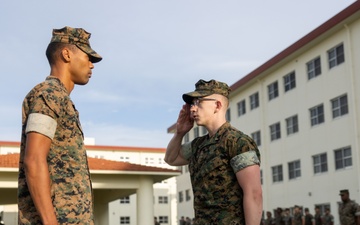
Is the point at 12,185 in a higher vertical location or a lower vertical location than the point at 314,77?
lower

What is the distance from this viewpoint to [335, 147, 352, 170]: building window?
93.6ft

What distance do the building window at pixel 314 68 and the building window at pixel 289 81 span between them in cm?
180

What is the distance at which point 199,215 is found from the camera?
174 inches

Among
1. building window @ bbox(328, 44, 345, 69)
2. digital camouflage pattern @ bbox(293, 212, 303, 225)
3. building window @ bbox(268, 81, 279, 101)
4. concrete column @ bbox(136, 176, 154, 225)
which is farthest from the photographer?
building window @ bbox(268, 81, 279, 101)

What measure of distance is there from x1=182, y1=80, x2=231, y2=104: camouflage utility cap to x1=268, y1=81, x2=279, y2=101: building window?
32946 millimetres

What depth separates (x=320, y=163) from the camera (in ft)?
103

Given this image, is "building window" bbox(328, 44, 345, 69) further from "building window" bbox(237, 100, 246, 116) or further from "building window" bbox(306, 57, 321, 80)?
"building window" bbox(237, 100, 246, 116)

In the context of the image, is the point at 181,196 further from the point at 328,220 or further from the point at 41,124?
the point at 41,124

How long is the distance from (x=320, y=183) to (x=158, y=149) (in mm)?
39791

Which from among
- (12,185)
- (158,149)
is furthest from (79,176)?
(158,149)

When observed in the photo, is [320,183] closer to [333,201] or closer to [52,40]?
[333,201]

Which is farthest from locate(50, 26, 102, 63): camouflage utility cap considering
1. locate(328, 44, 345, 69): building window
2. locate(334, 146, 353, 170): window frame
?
locate(328, 44, 345, 69): building window

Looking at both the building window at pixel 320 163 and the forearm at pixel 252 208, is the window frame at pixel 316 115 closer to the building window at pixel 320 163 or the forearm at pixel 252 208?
the building window at pixel 320 163

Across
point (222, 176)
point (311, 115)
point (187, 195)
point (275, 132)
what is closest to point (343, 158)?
point (311, 115)
